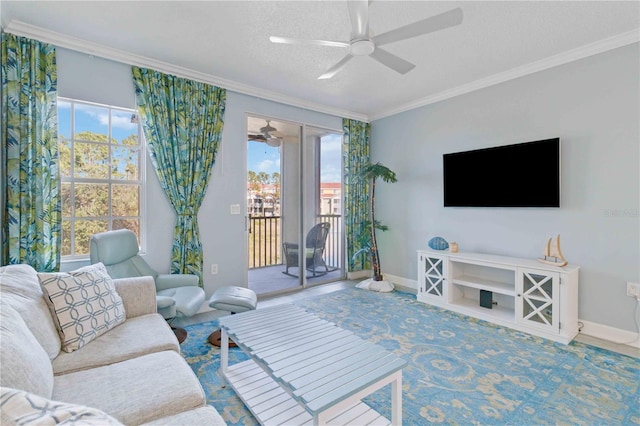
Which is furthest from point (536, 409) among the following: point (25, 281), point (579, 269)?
point (25, 281)

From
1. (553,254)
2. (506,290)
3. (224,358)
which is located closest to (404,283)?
(506,290)

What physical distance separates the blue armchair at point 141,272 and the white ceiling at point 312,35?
67.7 inches

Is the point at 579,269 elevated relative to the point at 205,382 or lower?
elevated

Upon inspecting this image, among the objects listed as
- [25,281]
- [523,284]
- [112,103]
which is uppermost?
[112,103]

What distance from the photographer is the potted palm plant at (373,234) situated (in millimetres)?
4146

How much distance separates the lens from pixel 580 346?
99.5 inches

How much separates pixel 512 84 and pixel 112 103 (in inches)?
162

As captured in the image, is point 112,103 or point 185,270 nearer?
point 112,103

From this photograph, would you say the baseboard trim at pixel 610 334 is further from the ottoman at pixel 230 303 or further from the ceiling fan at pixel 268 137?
the ceiling fan at pixel 268 137

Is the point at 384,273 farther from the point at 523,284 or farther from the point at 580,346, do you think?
the point at 580,346

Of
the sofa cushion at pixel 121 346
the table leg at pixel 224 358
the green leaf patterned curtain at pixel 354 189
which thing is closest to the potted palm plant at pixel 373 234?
the green leaf patterned curtain at pixel 354 189

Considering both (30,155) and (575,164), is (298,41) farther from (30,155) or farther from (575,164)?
(575,164)

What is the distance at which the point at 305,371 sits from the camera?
1.43 meters

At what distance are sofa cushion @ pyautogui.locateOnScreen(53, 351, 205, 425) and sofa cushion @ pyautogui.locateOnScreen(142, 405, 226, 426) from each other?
5 centimetres
